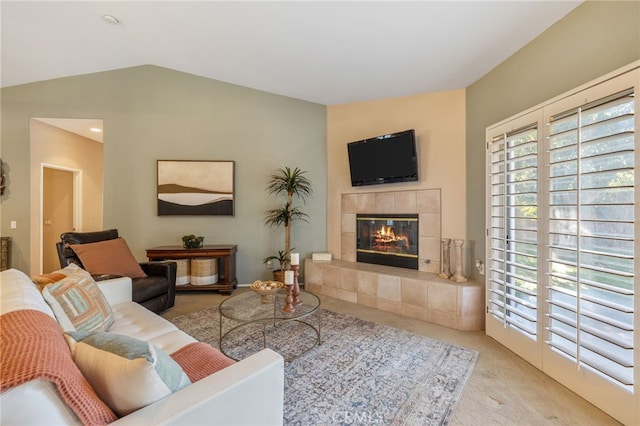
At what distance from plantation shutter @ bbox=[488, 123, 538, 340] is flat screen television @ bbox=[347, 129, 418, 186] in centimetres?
102

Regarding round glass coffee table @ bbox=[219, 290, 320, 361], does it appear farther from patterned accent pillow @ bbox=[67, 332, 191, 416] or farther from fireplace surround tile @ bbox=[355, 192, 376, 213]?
fireplace surround tile @ bbox=[355, 192, 376, 213]

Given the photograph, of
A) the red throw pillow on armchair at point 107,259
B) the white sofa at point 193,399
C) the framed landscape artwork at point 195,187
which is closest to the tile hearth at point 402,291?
the framed landscape artwork at point 195,187

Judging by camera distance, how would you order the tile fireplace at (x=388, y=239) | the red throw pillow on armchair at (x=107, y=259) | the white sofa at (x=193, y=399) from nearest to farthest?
the white sofa at (x=193, y=399) → the red throw pillow on armchair at (x=107, y=259) → the tile fireplace at (x=388, y=239)

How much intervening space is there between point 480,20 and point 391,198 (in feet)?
6.89

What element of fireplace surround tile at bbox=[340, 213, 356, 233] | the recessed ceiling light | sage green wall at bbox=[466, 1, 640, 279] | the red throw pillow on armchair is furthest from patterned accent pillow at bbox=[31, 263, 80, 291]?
sage green wall at bbox=[466, 1, 640, 279]

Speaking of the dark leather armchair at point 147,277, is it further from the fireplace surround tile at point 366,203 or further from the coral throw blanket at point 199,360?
the fireplace surround tile at point 366,203

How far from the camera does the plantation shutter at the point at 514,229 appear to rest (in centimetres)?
213

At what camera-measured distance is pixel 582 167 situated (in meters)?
1.71

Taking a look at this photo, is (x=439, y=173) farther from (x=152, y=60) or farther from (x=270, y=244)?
(x=152, y=60)

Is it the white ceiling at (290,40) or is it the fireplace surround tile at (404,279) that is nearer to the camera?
the white ceiling at (290,40)

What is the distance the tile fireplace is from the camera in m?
3.58

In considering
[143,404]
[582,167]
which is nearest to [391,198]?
[582,167]

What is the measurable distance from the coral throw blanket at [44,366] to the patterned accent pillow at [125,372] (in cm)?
4

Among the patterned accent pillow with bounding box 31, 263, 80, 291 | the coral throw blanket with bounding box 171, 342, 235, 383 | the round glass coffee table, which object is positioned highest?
the patterned accent pillow with bounding box 31, 263, 80, 291
